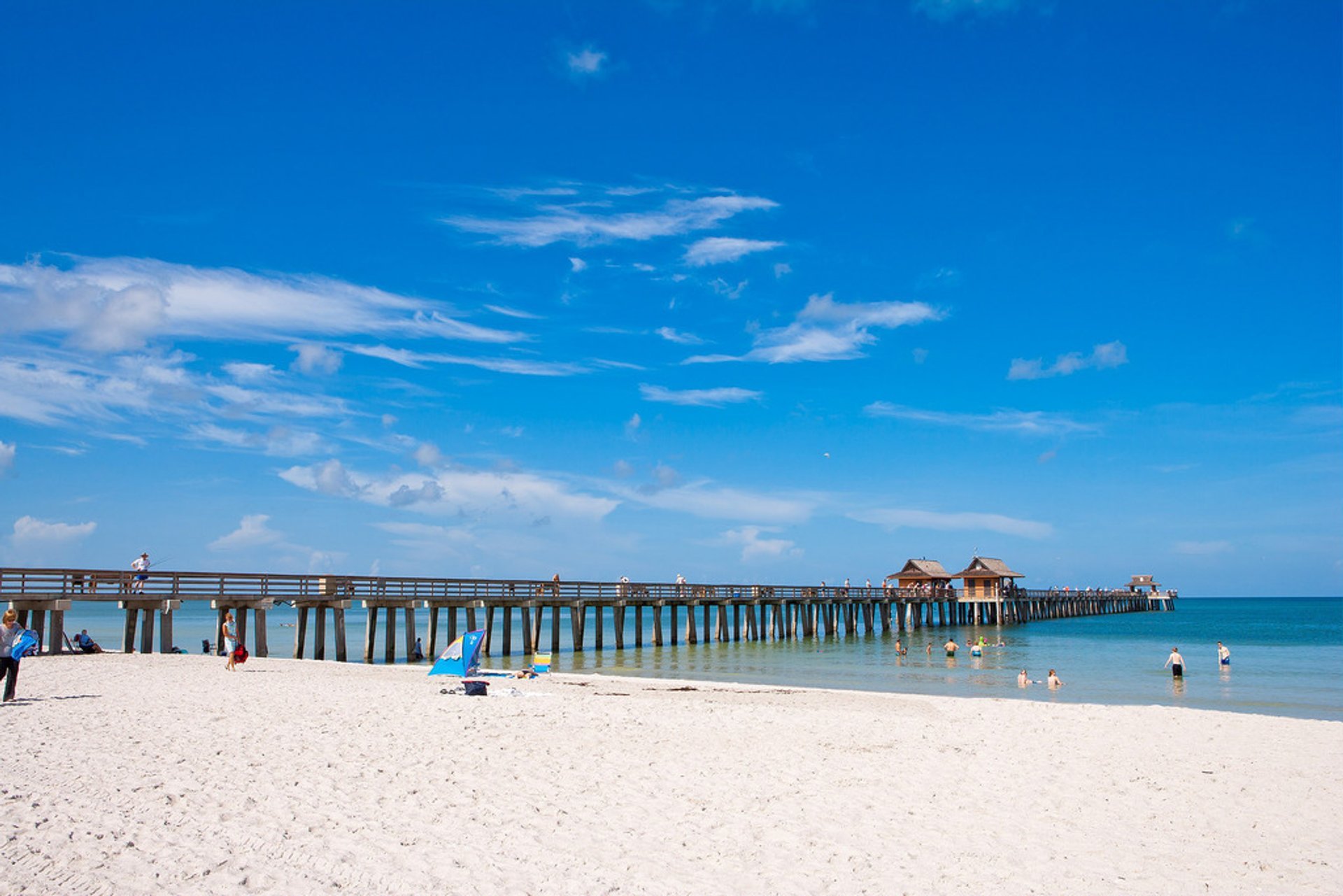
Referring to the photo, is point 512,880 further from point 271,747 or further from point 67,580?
point 67,580

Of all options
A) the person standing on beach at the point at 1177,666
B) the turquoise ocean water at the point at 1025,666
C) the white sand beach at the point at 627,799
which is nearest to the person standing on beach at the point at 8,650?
the white sand beach at the point at 627,799

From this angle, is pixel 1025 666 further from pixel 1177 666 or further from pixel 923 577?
pixel 923 577

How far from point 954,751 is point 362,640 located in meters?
48.8

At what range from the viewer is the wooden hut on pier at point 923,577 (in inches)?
2589

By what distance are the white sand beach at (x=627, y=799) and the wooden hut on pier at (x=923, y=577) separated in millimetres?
51198

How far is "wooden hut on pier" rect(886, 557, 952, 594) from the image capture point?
216 feet

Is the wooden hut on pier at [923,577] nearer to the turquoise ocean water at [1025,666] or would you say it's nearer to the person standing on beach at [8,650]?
the turquoise ocean water at [1025,666]

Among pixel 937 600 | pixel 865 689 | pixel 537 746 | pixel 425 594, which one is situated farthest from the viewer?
pixel 937 600

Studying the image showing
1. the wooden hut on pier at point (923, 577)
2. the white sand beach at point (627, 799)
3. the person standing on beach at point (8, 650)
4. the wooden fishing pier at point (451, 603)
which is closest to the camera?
the white sand beach at point (627, 799)

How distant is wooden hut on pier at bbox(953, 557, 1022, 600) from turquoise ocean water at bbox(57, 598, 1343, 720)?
31.3 feet

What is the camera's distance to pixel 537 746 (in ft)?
37.2

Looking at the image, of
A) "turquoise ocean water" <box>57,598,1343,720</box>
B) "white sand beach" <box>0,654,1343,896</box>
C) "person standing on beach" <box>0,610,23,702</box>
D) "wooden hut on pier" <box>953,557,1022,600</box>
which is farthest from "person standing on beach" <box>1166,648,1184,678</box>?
"wooden hut on pier" <box>953,557,1022,600</box>

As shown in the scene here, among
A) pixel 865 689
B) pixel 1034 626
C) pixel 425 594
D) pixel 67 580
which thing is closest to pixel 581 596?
pixel 425 594

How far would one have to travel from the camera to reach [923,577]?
65.7 meters
